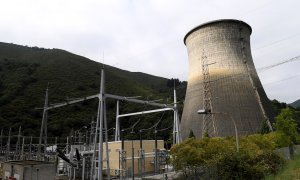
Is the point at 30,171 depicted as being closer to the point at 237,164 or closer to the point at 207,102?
the point at 237,164

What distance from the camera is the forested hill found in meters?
44.4

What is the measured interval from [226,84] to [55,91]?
110ft

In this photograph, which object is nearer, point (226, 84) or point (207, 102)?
point (207, 102)

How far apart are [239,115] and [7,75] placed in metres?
42.9

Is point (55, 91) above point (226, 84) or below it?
above

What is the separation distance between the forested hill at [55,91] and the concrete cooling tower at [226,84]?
21.2ft

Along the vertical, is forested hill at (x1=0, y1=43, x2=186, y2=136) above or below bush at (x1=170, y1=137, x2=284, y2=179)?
above

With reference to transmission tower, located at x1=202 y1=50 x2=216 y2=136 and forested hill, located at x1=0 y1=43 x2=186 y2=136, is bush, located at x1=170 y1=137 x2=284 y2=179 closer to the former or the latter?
transmission tower, located at x1=202 y1=50 x2=216 y2=136

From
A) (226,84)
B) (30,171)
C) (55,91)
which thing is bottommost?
(30,171)

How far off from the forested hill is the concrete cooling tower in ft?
21.2

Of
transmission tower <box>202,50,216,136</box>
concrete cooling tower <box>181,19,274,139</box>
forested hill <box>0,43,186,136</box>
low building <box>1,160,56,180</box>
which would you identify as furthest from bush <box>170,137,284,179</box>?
forested hill <box>0,43,186,136</box>

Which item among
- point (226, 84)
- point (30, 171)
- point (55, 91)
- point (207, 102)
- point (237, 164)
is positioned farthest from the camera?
point (55, 91)

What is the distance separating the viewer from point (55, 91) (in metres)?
54.0

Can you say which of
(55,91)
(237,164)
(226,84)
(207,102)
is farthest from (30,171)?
(55,91)
